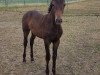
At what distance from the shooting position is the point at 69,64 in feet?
29.4

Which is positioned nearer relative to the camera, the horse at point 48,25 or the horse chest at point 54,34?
the horse at point 48,25

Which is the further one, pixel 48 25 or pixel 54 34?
pixel 48 25

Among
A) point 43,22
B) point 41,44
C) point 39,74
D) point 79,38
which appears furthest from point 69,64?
point 79,38

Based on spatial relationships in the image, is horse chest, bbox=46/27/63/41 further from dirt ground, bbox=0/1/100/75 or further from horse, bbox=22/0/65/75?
dirt ground, bbox=0/1/100/75

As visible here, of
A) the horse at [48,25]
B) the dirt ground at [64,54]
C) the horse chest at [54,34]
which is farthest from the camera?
the dirt ground at [64,54]

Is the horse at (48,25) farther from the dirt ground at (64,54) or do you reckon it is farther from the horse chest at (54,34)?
the dirt ground at (64,54)

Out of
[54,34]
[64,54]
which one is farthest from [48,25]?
[64,54]

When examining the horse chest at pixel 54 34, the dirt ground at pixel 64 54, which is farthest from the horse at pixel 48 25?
the dirt ground at pixel 64 54

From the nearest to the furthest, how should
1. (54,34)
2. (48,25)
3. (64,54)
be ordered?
1. (54,34)
2. (48,25)
3. (64,54)

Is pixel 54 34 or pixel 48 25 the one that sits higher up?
pixel 48 25

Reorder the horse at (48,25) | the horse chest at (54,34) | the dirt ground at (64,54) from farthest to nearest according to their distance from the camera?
1. the dirt ground at (64,54)
2. the horse chest at (54,34)
3. the horse at (48,25)

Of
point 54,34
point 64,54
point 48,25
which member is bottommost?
point 64,54

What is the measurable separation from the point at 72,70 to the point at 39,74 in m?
1.02

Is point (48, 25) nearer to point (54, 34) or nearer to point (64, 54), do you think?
point (54, 34)
